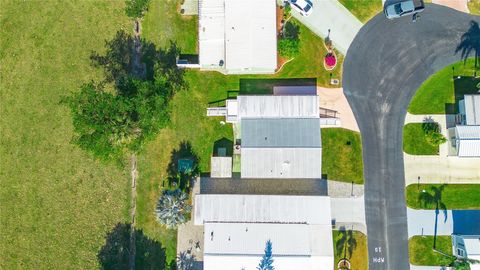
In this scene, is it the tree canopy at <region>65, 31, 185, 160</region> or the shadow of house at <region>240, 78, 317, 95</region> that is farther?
the shadow of house at <region>240, 78, 317, 95</region>

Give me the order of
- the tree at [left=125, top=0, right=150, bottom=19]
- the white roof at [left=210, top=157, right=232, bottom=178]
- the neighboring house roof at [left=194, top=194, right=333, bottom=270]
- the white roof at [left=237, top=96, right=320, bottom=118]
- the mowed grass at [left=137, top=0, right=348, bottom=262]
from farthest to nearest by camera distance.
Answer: the mowed grass at [left=137, top=0, right=348, bottom=262] → the tree at [left=125, top=0, right=150, bottom=19] → the white roof at [left=210, top=157, right=232, bottom=178] → the white roof at [left=237, top=96, right=320, bottom=118] → the neighboring house roof at [left=194, top=194, right=333, bottom=270]

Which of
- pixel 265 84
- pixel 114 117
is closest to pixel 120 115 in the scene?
pixel 114 117

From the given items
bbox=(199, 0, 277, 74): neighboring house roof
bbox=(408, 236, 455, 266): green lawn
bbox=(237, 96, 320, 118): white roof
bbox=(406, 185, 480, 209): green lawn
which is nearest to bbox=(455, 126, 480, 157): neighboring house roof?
bbox=(406, 185, 480, 209): green lawn

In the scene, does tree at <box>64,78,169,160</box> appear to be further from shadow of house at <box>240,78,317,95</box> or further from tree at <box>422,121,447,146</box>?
tree at <box>422,121,447,146</box>

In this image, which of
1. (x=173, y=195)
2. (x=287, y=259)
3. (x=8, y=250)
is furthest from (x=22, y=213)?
(x=287, y=259)

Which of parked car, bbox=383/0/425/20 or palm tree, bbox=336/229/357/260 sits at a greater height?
parked car, bbox=383/0/425/20

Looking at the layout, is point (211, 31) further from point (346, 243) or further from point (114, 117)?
point (346, 243)

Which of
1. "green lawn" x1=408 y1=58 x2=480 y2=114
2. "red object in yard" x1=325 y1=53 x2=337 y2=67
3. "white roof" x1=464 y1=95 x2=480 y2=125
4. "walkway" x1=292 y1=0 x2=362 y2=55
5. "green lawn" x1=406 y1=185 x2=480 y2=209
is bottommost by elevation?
"green lawn" x1=406 y1=185 x2=480 y2=209
